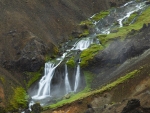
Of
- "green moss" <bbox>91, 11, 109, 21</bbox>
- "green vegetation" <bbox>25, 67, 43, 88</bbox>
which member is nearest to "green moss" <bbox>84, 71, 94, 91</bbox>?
"green vegetation" <bbox>25, 67, 43, 88</bbox>

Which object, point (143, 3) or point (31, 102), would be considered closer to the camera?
point (31, 102)

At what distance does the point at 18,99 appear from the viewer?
48.9 metres

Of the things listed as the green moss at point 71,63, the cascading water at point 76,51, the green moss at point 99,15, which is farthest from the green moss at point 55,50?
the green moss at point 99,15

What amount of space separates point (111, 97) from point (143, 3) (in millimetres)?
57819

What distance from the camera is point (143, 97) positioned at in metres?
32.0

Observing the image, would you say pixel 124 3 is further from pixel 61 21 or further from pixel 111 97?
pixel 111 97

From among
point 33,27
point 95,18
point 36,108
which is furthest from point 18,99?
point 95,18

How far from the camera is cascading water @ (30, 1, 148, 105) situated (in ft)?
172

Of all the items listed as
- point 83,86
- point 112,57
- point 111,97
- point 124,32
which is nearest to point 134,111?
point 111,97

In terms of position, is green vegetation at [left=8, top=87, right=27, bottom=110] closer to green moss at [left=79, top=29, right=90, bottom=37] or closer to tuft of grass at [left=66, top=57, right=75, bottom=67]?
tuft of grass at [left=66, top=57, right=75, bottom=67]

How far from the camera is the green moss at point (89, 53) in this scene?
2191 inches

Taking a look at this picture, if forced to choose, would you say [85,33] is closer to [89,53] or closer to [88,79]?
[89,53]

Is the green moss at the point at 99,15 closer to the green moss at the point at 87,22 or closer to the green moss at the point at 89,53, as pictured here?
the green moss at the point at 87,22

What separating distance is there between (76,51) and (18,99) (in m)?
17.3
